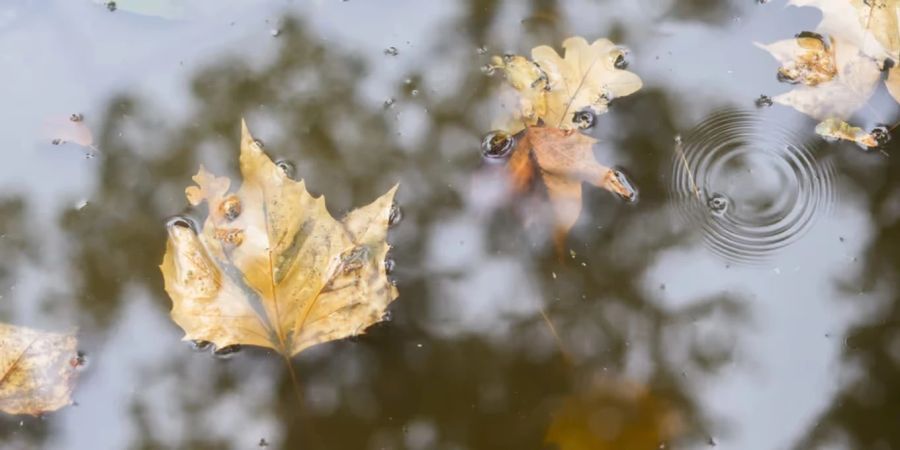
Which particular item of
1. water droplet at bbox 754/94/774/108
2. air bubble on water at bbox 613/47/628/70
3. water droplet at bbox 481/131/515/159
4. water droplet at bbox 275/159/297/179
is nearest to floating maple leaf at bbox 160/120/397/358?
water droplet at bbox 275/159/297/179

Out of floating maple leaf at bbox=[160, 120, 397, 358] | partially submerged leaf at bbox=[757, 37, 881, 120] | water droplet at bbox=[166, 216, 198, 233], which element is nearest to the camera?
floating maple leaf at bbox=[160, 120, 397, 358]

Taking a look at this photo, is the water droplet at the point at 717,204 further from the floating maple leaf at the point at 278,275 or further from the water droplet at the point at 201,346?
the water droplet at the point at 201,346

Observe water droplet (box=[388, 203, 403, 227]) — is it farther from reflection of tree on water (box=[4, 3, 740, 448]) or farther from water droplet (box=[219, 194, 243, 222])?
water droplet (box=[219, 194, 243, 222])

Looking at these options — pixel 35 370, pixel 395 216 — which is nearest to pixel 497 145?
pixel 395 216

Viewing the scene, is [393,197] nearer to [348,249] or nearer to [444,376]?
[348,249]

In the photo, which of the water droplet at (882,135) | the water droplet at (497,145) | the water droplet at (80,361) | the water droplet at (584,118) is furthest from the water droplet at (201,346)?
the water droplet at (882,135)

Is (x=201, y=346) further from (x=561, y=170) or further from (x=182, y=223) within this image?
(x=561, y=170)
